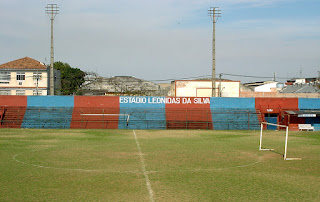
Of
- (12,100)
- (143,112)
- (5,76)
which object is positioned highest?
(5,76)

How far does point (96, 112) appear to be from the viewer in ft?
163

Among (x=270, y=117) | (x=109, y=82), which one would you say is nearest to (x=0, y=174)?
(x=270, y=117)

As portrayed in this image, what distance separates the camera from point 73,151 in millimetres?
24797

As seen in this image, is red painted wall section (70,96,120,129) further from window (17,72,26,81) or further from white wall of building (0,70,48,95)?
window (17,72,26,81)

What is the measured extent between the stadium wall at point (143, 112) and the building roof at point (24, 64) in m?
22.2

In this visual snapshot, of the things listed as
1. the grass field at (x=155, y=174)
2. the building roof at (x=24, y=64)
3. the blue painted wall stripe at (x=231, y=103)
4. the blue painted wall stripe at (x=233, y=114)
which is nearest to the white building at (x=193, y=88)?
the blue painted wall stripe at (x=231, y=103)

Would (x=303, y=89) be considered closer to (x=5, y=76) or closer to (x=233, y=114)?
(x=233, y=114)

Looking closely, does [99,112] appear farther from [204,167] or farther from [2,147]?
[204,167]

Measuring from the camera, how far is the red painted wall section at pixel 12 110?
46.5 meters

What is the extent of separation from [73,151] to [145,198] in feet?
43.0

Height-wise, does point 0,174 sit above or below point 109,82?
below

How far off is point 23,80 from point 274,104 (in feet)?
154

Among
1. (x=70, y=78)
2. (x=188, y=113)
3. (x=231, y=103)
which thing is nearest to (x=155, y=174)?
(x=188, y=113)

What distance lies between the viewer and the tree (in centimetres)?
9212
